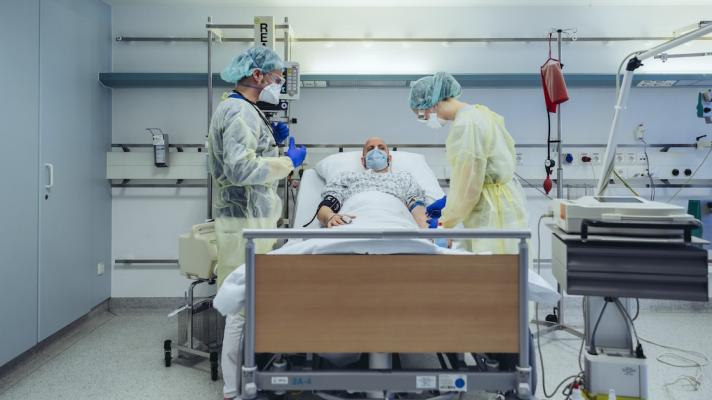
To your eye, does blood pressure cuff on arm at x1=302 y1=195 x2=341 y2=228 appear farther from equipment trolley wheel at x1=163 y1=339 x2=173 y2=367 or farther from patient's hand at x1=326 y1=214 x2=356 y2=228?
equipment trolley wheel at x1=163 y1=339 x2=173 y2=367

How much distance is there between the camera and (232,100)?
2.26 metres

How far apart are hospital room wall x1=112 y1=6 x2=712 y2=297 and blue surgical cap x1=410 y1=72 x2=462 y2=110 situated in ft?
4.39

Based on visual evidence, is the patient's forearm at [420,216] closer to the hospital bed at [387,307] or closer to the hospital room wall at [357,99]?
the hospital room wall at [357,99]

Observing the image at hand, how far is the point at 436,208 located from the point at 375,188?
56cm

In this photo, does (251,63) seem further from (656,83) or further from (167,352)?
(656,83)

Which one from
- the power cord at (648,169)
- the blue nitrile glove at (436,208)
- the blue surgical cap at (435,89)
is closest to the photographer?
the blue surgical cap at (435,89)

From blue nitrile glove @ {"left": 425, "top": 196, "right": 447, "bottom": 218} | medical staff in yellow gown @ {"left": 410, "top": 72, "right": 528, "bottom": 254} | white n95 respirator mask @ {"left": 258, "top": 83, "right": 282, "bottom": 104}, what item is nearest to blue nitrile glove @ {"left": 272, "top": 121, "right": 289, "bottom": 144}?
white n95 respirator mask @ {"left": 258, "top": 83, "right": 282, "bottom": 104}

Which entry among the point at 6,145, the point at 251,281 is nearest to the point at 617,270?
the point at 251,281

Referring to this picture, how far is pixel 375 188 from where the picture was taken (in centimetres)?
280

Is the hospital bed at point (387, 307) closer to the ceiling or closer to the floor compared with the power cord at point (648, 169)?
closer to the floor

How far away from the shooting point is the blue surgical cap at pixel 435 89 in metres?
2.19

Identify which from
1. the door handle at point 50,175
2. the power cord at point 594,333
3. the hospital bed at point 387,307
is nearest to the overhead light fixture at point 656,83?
the power cord at point 594,333

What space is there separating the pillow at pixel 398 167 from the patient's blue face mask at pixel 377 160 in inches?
4.6

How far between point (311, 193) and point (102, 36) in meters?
2.11
